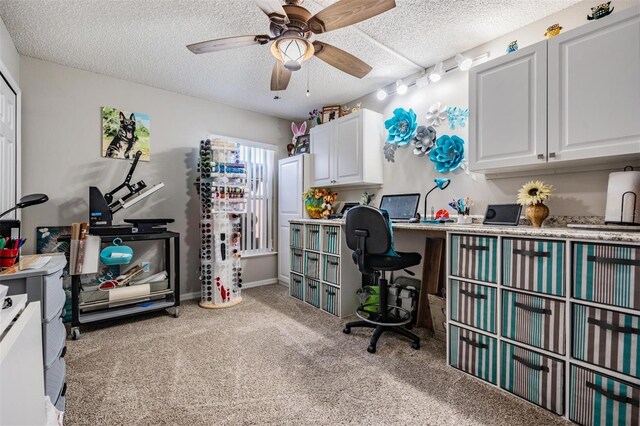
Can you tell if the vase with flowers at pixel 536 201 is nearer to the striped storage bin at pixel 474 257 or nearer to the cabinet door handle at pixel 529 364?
the striped storage bin at pixel 474 257

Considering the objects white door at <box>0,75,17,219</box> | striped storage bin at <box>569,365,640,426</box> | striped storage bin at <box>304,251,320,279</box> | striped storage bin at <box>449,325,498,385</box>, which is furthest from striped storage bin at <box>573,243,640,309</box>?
white door at <box>0,75,17,219</box>

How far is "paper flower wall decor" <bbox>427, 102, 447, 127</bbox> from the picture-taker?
9.34ft

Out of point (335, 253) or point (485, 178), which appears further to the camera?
point (335, 253)

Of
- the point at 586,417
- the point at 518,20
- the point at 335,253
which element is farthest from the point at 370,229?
the point at 518,20

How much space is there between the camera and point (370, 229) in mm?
2305

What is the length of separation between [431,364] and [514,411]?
564 millimetres

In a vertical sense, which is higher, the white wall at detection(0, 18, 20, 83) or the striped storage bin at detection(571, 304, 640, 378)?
the white wall at detection(0, 18, 20, 83)

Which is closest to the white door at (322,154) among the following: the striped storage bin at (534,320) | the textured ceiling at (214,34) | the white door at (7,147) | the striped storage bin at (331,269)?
the textured ceiling at (214,34)

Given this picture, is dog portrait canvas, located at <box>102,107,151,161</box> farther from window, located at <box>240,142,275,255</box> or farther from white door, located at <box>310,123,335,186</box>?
white door, located at <box>310,123,335,186</box>

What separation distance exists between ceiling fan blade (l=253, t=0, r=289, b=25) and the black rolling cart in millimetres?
2243

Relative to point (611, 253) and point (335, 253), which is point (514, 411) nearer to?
point (611, 253)

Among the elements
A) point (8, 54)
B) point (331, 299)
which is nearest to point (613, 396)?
point (331, 299)

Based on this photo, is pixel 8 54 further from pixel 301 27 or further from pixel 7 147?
pixel 301 27

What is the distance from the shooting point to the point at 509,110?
2072 millimetres
